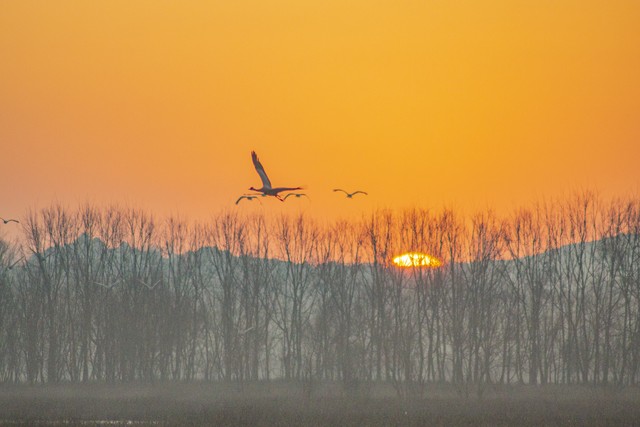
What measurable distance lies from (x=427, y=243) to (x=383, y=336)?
738 cm

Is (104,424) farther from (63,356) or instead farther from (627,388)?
(63,356)

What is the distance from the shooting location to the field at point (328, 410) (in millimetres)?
35969

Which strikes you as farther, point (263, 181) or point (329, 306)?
point (329, 306)

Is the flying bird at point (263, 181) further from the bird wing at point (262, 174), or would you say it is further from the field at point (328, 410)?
the field at point (328, 410)

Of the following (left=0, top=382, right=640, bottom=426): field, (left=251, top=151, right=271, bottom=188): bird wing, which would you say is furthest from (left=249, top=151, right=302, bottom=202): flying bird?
(left=0, top=382, right=640, bottom=426): field

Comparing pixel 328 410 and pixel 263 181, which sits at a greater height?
pixel 263 181

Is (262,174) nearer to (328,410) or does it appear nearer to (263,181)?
(263,181)

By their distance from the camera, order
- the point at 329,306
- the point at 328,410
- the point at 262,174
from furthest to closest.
Answer: the point at 329,306 → the point at 328,410 → the point at 262,174

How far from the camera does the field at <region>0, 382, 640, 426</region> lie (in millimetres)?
35969

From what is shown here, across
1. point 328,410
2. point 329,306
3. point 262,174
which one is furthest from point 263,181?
point 329,306

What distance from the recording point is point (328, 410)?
39781 mm

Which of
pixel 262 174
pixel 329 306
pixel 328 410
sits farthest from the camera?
pixel 329 306

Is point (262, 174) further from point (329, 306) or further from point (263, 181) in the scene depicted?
point (329, 306)

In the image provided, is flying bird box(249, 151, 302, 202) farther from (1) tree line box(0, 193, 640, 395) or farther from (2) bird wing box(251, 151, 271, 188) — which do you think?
(1) tree line box(0, 193, 640, 395)
